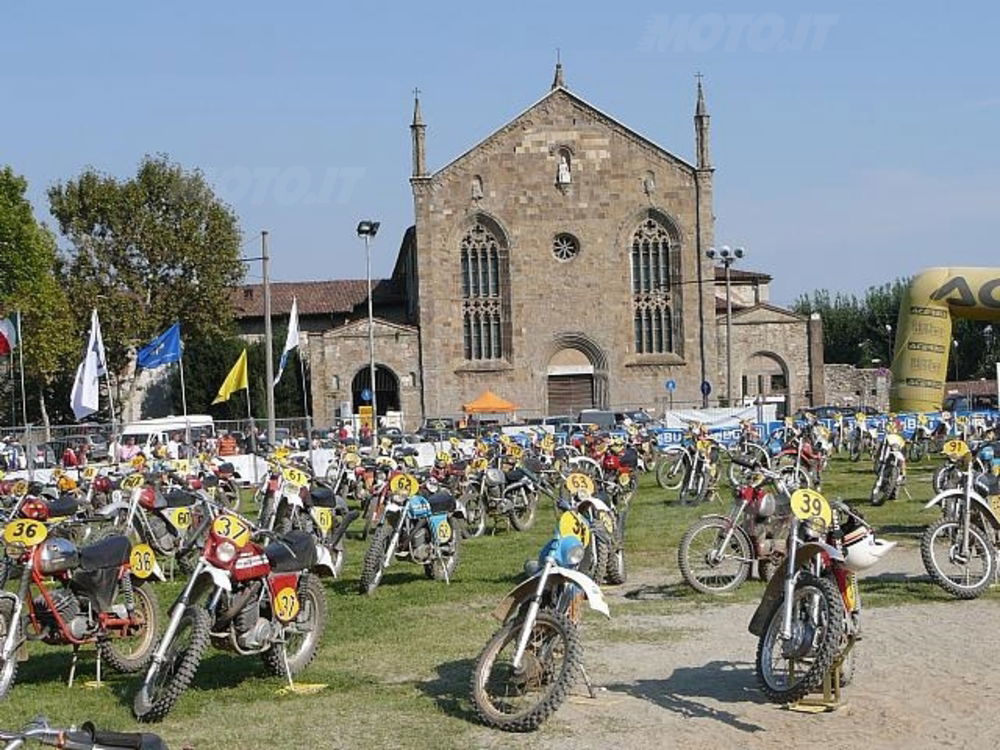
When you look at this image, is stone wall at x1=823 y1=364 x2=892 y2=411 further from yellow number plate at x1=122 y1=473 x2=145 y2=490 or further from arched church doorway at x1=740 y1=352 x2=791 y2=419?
yellow number plate at x1=122 y1=473 x2=145 y2=490

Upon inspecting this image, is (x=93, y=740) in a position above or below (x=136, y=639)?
above

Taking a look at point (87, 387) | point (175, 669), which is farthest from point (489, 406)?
point (175, 669)

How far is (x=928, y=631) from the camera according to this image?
10734 mm

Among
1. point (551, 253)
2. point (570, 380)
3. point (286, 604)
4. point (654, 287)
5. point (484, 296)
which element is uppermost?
point (551, 253)

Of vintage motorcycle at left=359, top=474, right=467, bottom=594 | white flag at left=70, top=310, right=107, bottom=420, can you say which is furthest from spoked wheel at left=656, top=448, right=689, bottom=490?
vintage motorcycle at left=359, top=474, right=467, bottom=594

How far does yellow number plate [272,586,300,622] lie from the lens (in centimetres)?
915

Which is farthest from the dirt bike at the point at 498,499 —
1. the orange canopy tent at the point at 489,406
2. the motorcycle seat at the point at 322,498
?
the orange canopy tent at the point at 489,406

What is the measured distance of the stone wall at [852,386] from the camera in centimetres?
6356

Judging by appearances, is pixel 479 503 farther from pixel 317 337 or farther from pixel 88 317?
pixel 88 317

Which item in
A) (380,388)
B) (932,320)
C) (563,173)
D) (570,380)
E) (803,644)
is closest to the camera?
(803,644)

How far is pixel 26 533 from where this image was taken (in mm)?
9586

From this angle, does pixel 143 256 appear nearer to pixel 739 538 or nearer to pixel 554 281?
pixel 554 281

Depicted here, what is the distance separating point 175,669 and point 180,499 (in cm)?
739

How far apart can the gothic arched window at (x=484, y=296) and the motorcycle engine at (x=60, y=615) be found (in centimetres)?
4971
